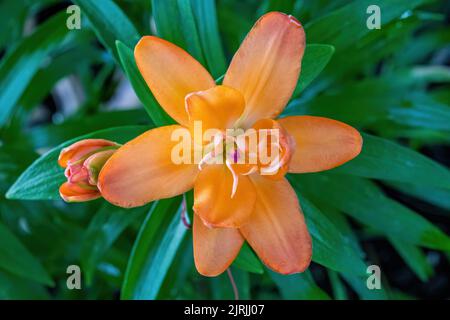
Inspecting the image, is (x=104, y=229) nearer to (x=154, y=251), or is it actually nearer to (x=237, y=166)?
(x=154, y=251)

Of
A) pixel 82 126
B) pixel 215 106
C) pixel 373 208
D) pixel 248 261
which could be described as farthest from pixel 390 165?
pixel 82 126

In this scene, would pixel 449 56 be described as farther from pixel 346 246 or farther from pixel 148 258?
pixel 148 258

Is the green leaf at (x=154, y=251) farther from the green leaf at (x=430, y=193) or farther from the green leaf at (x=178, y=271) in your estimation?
the green leaf at (x=430, y=193)

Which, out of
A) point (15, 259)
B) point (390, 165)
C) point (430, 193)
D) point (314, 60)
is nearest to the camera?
point (314, 60)

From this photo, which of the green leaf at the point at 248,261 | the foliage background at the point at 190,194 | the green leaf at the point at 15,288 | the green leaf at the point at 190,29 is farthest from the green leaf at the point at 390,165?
the green leaf at the point at 15,288

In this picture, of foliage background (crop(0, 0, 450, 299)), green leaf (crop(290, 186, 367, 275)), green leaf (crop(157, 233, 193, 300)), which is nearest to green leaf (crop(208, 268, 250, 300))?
foliage background (crop(0, 0, 450, 299))

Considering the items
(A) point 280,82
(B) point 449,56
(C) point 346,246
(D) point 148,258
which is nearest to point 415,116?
(C) point 346,246
